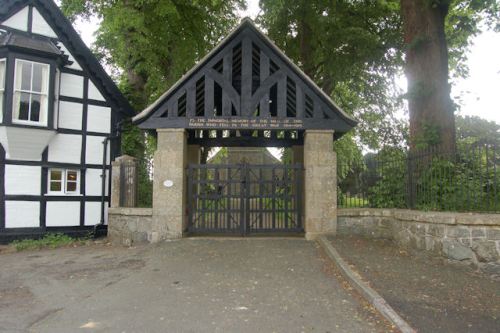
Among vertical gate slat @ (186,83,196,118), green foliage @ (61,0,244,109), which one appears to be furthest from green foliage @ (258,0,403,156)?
vertical gate slat @ (186,83,196,118)

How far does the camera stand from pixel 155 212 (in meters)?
10.7

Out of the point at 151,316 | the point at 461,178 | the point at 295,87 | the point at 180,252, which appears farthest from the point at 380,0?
the point at 151,316

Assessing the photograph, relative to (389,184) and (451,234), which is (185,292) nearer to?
(451,234)

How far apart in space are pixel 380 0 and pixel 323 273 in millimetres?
11769

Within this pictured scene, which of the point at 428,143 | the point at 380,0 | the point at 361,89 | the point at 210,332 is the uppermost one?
the point at 380,0

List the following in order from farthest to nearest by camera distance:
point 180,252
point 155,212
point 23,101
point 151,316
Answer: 1. point 23,101
2. point 155,212
3. point 180,252
4. point 151,316

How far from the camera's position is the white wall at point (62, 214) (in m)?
12.7

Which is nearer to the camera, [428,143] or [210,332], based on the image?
[210,332]

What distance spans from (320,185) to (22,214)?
364 inches

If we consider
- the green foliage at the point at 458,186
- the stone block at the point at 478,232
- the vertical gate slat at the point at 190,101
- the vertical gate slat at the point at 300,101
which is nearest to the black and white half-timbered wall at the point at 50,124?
the vertical gate slat at the point at 190,101

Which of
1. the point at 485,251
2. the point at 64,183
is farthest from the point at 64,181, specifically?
the point at 485,251

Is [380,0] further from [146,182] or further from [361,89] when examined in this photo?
[146,182]

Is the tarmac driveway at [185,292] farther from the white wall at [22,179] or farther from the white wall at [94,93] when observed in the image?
the white wall at [94,93]

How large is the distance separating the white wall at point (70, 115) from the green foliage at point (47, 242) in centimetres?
365
